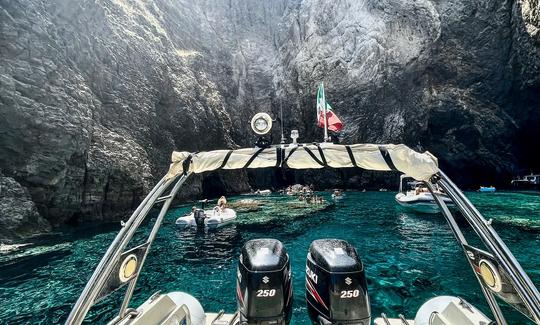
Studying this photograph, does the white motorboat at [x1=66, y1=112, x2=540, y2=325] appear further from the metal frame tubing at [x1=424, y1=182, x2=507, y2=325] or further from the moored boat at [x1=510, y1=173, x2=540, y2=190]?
the moored boat at [x1=510, y1=173, x2=540, y2=190]

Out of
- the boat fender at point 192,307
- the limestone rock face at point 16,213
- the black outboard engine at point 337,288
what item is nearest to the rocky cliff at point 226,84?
the limestone rock face at point 16,213

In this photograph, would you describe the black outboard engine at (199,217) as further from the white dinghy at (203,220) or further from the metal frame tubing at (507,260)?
the metal frame tubing at (507,260)

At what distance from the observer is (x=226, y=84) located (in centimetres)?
4841

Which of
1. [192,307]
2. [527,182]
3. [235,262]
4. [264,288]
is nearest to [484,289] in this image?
[264,288]

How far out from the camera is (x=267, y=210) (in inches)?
987

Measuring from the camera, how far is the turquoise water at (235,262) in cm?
798

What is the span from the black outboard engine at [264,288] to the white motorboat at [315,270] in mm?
→ 11

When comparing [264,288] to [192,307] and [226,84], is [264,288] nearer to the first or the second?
[192,307]

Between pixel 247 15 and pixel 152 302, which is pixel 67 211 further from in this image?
pixel 247 15

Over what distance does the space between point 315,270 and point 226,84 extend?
154 ft

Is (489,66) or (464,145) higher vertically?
(489,66)

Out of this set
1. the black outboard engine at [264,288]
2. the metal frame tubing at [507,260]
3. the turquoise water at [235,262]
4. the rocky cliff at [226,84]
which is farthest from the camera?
the rocky cliff at [226,84]

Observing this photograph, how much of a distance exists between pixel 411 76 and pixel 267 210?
29.0m

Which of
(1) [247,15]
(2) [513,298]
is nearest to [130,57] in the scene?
(2) [513,298]
